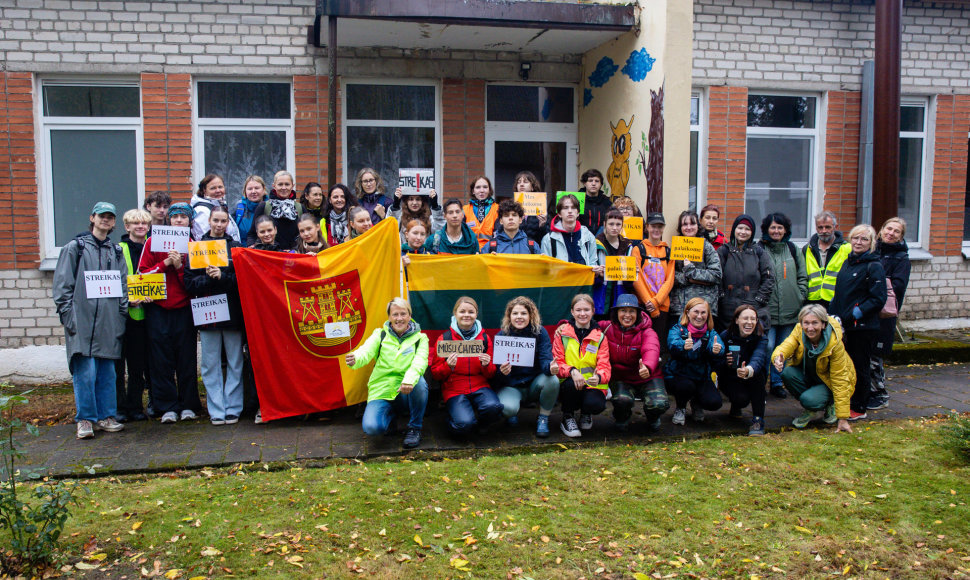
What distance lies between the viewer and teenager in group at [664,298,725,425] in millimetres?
6109

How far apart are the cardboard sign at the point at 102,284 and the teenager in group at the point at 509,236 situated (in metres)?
3.10

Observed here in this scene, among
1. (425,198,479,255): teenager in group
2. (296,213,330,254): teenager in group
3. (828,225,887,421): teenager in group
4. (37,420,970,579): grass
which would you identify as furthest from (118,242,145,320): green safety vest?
(828,225,887,421): teenager in group

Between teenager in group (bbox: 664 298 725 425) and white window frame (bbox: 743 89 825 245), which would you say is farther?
white window frame (bbox: 743 89 825 245)

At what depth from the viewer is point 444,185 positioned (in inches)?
358

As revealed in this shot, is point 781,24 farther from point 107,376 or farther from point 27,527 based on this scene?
point 27,527

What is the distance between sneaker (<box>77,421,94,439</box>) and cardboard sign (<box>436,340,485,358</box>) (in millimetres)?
2872

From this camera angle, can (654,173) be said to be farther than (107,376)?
Yes

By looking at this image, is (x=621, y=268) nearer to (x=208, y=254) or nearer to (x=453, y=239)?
(x=453, y=239)

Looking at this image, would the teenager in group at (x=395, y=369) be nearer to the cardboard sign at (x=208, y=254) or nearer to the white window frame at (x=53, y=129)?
the cardboard sign at (x=208, y=254)

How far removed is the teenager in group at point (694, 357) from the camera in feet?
20.0

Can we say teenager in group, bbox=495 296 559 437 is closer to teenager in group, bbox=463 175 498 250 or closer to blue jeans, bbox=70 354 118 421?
teenager in group, bbox=463 175 498 250

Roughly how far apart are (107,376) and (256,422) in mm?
1247

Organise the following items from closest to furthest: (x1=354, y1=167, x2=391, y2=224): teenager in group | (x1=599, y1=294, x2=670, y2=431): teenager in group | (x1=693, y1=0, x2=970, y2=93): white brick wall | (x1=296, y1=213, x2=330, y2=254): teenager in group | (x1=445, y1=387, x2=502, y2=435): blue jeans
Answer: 1. (x1=445, y1=387, x2=502, y2=435): blue jeans
2. (x1=599, y1=294, x2=670, y2=431): teenager in group
3. (x1=296, y1=213, x2=330, y2=254): teenager in group
4. (x1=354, y1=167, x2=391, y2=224): teenager in group
5. (x1=693, y1=0, x2=970, y2=93): white brick wall

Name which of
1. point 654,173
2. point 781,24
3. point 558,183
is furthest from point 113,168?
point 781,24
